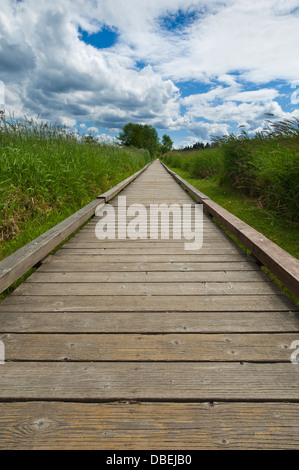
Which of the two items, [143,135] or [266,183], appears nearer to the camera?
[266,183]

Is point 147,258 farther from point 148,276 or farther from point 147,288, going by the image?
point 147,288

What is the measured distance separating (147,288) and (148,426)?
1074mm

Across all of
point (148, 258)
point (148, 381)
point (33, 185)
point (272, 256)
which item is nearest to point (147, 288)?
point (148, 258)

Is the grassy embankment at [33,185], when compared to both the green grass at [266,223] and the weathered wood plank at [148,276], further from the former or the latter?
the green grass at [266,223]

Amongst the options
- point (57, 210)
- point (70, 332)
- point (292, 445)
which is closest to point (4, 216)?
point (57, 210)

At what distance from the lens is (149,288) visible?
2008 mm

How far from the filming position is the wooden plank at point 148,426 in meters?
0.92

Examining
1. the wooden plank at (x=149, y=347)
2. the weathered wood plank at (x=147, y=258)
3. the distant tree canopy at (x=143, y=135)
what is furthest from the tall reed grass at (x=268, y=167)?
the distant tree canopy at (x=143, y=135)

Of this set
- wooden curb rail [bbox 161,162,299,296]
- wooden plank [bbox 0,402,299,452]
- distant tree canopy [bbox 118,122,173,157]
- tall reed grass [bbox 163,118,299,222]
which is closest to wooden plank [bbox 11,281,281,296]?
wooden curb rail [bbox 161,162,299,296]

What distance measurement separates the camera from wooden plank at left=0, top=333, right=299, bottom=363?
1.30 meters

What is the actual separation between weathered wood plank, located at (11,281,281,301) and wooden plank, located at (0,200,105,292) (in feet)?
0.56

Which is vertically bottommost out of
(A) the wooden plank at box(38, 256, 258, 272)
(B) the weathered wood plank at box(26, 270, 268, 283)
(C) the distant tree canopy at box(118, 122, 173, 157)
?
(B) the weathered wood plank at box(26, 270, 268, 283)

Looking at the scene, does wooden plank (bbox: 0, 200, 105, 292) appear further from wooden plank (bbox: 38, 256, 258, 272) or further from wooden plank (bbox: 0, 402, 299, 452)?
wooden plank (bbox: 0, 402, 299, 452)

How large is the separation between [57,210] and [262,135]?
500 cm
